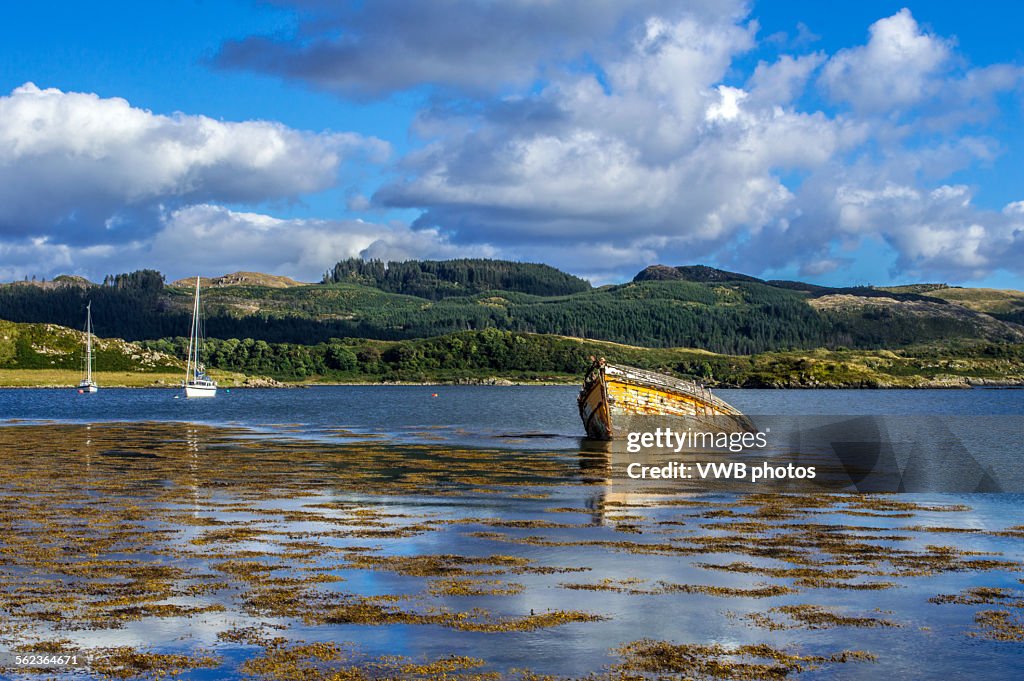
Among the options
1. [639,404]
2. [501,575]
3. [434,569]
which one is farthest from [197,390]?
[501,575]

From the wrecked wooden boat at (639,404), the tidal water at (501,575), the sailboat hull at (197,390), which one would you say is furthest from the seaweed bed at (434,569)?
the sailboat hull at (197,390)

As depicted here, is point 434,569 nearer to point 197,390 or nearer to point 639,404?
point 639,404

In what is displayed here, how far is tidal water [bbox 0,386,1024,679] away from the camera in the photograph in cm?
1561

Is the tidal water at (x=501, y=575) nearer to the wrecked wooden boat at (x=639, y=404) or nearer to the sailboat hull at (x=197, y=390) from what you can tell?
the wrecked wooden boat at (x=639, y=404)

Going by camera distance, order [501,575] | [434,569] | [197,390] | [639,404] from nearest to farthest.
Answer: [501,575] < [434,569] < [639,404] < [197,390]

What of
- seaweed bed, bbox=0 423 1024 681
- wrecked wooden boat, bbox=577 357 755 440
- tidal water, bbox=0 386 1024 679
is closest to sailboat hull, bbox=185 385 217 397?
wrecked wooden boat, bbox=577 357 755 440

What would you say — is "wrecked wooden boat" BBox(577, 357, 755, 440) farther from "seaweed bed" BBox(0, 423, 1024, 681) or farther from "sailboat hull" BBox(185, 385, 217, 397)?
"sailboat hull" BBox(185, 385, 217, 397)

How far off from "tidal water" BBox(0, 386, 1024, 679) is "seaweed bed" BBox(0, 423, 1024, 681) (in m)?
0.08

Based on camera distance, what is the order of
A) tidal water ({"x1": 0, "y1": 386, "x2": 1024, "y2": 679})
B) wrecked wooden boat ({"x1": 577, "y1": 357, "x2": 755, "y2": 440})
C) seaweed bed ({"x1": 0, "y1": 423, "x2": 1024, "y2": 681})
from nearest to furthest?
seaweed bed ({"x1": 0, "y1": 423, "x2": 1024, "y2": 681})
tidal water ({"x1": 0, "y1": 386, "x2": 1024, "y2": 679})
wrecked wooden boat ({"x1": 577, "y1": 357, "x2": 755, "y2": 440})

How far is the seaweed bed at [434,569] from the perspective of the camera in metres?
15.4

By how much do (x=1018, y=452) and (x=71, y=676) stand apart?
200ft

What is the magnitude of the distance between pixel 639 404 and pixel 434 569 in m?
46.7

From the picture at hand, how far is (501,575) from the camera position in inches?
838

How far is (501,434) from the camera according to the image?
76062 mm
